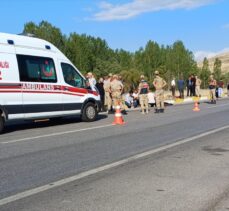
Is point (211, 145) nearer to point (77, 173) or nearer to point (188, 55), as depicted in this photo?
point (77, 173)

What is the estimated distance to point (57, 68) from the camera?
1486cm

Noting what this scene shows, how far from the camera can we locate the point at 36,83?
1388cm

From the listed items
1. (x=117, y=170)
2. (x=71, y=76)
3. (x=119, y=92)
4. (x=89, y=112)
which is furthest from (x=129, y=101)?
(x=117, y=170)

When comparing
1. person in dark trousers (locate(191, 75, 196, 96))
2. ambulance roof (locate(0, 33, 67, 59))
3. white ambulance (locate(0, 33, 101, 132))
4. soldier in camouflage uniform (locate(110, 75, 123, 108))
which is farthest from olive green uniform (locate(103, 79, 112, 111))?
person in dark trousers (locate(191, 75, 196, 96))

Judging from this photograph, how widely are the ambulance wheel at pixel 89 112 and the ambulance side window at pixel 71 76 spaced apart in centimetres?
79

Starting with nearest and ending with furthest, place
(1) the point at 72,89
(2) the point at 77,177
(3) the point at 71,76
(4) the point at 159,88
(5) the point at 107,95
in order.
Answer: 1. (2) the point at 77,177
2. (1) the point at 72,89
3. (3) the point at 71,76
4. (4) the point at 159,88
5. (5) the point at 107,95

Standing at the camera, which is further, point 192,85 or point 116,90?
point 192,85

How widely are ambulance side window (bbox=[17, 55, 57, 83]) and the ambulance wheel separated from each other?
2.01 m

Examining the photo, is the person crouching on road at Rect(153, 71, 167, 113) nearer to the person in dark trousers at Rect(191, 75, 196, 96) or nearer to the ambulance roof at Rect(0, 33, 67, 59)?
the ambulance roof at Rect(0, 33, 67, 59)

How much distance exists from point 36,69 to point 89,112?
3123 millimetres

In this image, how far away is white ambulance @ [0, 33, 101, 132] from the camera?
512 inches

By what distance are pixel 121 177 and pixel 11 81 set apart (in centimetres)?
707

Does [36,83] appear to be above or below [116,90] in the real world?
above

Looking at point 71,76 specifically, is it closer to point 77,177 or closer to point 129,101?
point 77,177
